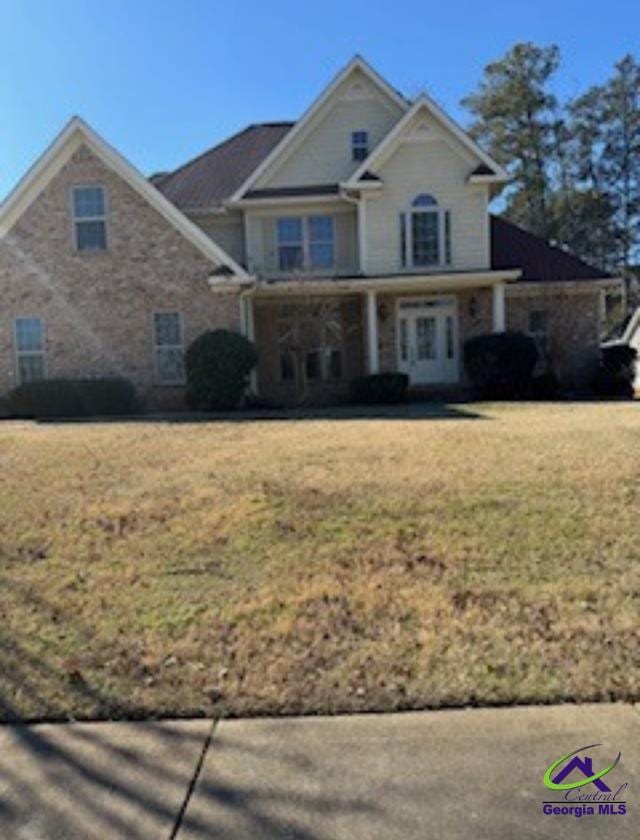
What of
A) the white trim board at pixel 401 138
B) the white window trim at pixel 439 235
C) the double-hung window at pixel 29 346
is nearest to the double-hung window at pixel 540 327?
the white window trim at pixel 439 235

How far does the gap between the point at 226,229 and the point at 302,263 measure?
2.67 meters

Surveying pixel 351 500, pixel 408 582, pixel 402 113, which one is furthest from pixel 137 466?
pixel 402 113

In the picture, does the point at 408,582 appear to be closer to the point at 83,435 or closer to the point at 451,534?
the point at 451,534

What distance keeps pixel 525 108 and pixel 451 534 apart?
156ft

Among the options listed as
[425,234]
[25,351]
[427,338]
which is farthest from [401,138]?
[25,351]

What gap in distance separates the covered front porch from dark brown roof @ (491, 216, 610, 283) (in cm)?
187

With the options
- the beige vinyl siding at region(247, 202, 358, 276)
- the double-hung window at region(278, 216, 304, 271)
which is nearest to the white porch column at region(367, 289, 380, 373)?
the beige vinyl siding at region(247, 202, 358, 276)

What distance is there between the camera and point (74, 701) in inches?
160

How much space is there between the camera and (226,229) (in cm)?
2323

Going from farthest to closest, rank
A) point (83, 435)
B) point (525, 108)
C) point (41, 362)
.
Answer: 1. point (525, 108)
2. point (41, 362)
3. point (83, 435)

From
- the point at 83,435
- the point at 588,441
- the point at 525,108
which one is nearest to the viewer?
the point at 588,441

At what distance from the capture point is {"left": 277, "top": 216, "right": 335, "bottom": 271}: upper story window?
22547 mm

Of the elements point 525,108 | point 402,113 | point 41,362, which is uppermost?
point 525,108

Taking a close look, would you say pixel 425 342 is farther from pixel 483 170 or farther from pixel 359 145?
pixel 359 145
